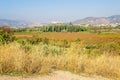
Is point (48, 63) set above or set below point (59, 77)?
above

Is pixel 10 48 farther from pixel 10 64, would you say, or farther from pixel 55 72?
pixel 55 72

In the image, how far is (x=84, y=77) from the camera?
978 centimetres

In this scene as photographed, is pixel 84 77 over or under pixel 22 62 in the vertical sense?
under

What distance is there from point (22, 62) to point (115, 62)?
463 cm

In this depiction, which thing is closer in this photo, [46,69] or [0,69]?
[0,69]

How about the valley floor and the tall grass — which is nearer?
the valley floor

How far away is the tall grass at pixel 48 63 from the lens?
8.96 metres

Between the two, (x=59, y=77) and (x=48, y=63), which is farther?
(x=48, y=63)

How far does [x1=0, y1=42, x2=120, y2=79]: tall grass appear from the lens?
896 cm

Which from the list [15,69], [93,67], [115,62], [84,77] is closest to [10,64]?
[15,69]

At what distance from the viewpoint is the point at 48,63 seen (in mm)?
10031

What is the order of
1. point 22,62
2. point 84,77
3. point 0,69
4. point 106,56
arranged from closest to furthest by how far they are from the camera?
point 0,69
point 22,62
point 84,77
point 106,56

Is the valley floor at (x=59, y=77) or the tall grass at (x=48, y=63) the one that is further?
the tall grass at (x=48, y=63)

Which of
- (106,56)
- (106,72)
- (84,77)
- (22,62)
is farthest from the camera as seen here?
(106,56)
